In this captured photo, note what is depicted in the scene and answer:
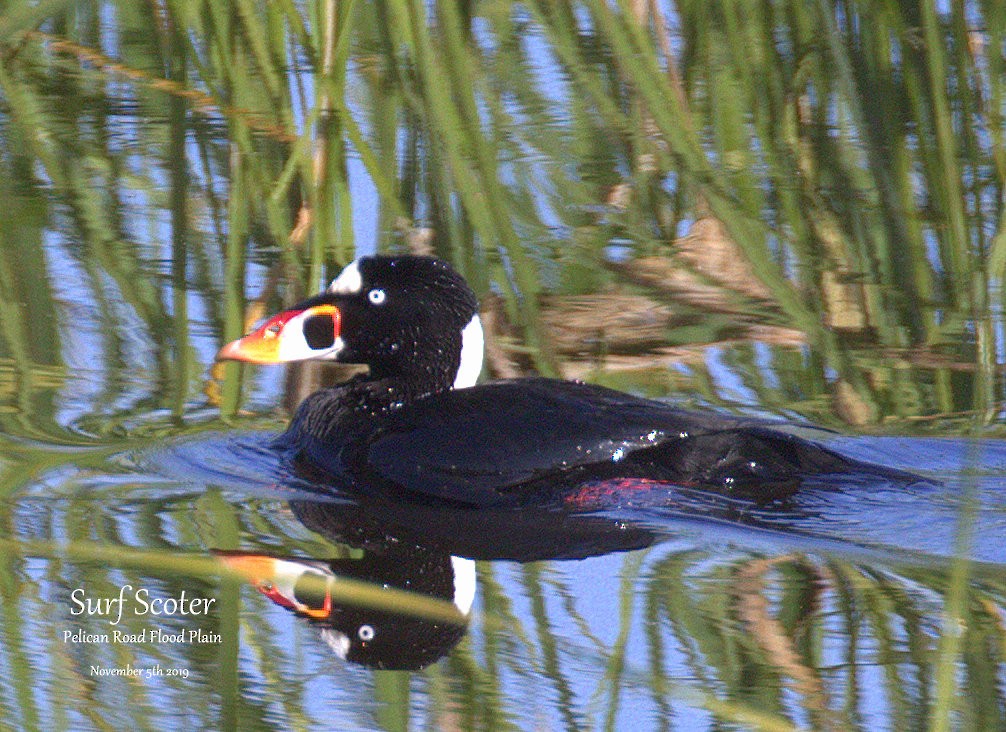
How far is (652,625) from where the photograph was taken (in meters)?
3.97

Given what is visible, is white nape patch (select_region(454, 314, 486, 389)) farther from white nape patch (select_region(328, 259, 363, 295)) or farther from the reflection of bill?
the reflection of bill

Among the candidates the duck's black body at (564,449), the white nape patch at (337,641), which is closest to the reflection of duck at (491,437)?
the duck's black body at (564,449)

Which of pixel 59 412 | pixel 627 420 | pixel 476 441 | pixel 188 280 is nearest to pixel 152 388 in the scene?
pixel 59 412

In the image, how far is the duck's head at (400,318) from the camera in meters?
5.69

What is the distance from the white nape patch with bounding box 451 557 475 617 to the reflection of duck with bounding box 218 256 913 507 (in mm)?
624

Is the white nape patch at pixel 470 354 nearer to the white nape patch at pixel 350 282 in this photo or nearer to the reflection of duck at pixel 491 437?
the reflection of duck at pixel 491 437

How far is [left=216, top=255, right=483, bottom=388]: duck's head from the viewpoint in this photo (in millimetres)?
5691

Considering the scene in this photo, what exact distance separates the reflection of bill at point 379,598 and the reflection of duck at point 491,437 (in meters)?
0.60

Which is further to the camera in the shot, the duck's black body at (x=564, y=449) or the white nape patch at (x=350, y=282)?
the white nape patch at (x=350, y=282)

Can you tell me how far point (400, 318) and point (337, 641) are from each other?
6.53 ft

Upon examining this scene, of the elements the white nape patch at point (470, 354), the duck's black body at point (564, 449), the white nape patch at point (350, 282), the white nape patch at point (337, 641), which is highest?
the white nape patch at point (350, 282)

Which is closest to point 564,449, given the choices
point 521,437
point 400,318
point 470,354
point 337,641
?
point 521,437

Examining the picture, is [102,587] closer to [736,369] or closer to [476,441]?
[476,441]

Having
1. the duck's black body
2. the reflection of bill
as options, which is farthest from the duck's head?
the reflection of bill
